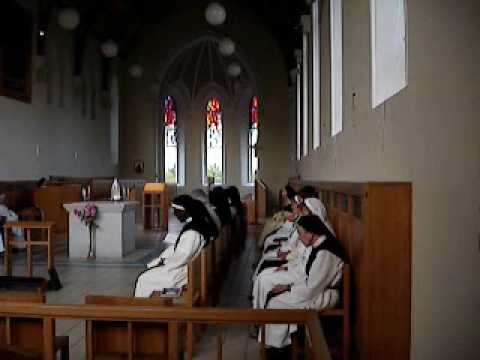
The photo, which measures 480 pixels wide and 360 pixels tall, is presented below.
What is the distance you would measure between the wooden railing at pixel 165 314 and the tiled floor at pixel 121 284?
5.96 ft

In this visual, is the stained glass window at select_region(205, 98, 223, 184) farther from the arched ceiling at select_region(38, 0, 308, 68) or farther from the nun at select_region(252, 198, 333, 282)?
the nun at select_region(252, 198, 333, 282)

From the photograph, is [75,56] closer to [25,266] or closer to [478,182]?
[25,266]

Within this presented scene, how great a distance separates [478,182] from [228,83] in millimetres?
19682

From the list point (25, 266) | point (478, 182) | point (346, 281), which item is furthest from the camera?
point (25, 266)

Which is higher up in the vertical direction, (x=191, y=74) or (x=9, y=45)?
(x=191, y=74)

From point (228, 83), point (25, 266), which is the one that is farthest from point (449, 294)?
point (228, 83)

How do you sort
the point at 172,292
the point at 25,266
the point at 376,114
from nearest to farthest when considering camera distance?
the point at 376,114 < the point at 172,292 < the point at 25,266

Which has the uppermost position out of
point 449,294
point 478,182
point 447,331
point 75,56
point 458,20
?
point 75,56

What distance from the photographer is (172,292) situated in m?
4.46

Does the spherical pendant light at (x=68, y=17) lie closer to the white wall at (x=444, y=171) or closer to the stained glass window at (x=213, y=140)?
the white wall at (x=444, y=171)

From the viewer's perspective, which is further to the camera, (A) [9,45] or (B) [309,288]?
(A) [9,45]

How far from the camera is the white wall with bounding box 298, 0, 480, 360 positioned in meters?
2.54

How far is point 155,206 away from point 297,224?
8.27m

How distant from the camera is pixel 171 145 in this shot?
2227cm
